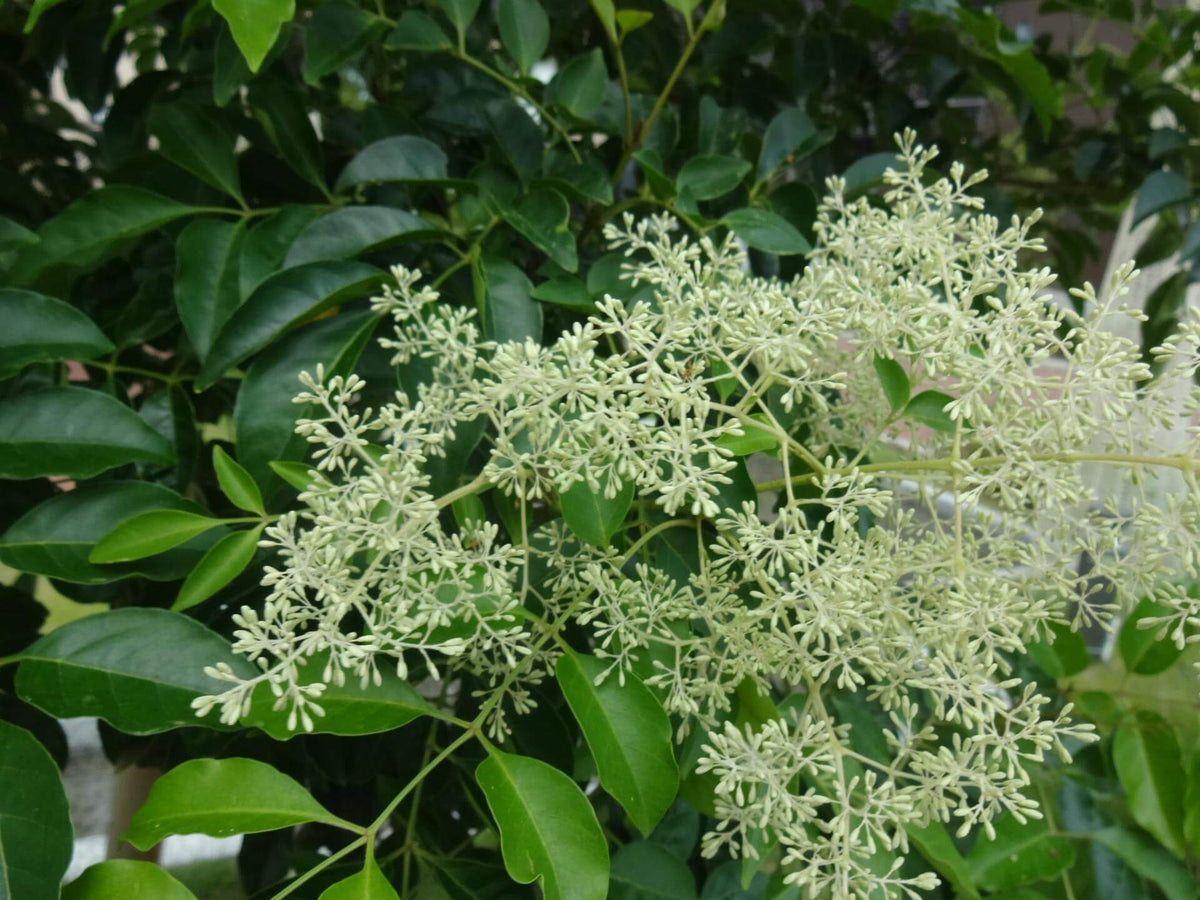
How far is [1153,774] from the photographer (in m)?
0.69

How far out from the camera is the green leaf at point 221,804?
0.40 m

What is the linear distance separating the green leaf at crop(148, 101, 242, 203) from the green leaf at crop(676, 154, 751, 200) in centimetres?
33

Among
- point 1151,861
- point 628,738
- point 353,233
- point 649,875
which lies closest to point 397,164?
point 353,233

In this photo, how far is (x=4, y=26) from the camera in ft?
2.89

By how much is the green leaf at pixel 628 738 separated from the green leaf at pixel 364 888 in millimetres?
118

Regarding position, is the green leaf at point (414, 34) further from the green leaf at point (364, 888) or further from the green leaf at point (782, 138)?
the green leaf at point (364, 888)

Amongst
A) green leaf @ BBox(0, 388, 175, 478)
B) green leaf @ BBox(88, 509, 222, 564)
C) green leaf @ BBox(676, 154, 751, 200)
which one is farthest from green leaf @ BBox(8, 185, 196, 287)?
green leaf @ BBox(676, 154, 751, 200)

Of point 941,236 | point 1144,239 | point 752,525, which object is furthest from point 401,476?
point 1144,239

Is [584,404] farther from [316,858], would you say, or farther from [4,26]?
[4,26]

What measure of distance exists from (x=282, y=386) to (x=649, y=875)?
0.39m

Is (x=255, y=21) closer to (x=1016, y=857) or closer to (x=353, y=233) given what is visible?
(x=353, y=233)

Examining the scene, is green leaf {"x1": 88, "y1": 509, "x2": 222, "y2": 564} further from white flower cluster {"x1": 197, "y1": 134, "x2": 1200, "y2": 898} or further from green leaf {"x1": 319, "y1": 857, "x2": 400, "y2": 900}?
green leaf {"x1": 319, "y1": 857, "x2": 400, "y2": 900}

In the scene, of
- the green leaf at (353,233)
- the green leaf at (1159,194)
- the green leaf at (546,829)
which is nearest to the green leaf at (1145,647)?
the green leaf at (1159,194)

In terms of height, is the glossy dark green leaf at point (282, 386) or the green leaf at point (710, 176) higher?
the green leaf at point (710, 176)
